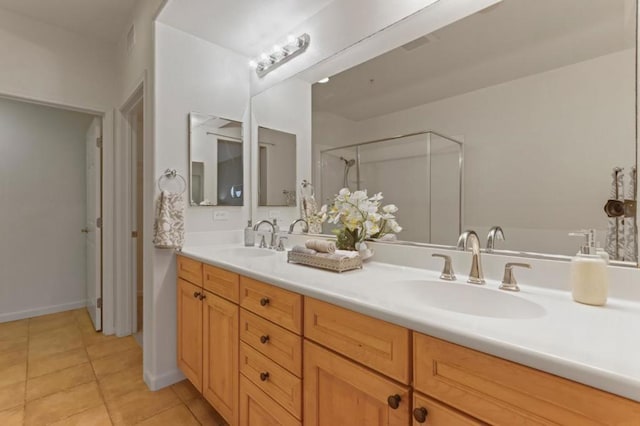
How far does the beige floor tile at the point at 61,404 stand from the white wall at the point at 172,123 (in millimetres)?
311

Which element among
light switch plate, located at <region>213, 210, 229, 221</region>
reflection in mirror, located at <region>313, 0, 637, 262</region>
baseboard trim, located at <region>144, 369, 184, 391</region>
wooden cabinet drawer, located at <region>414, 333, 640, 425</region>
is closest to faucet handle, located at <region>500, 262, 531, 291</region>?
reflection in mirror, located at <region>313, 0, 637, 262</region>

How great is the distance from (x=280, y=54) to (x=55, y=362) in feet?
9.03

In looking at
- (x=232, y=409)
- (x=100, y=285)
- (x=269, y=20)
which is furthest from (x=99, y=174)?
(x=232, y=409)

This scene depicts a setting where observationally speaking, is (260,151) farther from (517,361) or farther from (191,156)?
(517,361)

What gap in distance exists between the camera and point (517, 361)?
576mm

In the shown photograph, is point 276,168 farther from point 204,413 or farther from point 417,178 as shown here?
point 204,413

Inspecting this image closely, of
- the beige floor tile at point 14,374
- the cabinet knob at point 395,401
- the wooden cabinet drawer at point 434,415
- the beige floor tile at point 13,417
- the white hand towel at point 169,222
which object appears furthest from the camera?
the beige floor tile at point 14,374

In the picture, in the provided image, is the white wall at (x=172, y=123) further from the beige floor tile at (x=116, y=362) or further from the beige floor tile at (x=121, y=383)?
the beige floor tile at (x=116, y=362)

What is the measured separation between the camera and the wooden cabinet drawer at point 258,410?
1.13m

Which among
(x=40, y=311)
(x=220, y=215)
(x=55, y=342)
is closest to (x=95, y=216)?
(x=55, y=342)

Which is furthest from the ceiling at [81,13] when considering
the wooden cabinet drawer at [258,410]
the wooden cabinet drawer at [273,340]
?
the wooden cabinet drawer at [258,410]

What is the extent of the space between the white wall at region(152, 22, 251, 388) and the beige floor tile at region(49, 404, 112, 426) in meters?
0.29

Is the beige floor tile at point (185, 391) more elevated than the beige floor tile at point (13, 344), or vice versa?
the beige floor tile at point (13, 344)

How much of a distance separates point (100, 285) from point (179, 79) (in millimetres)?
2018
